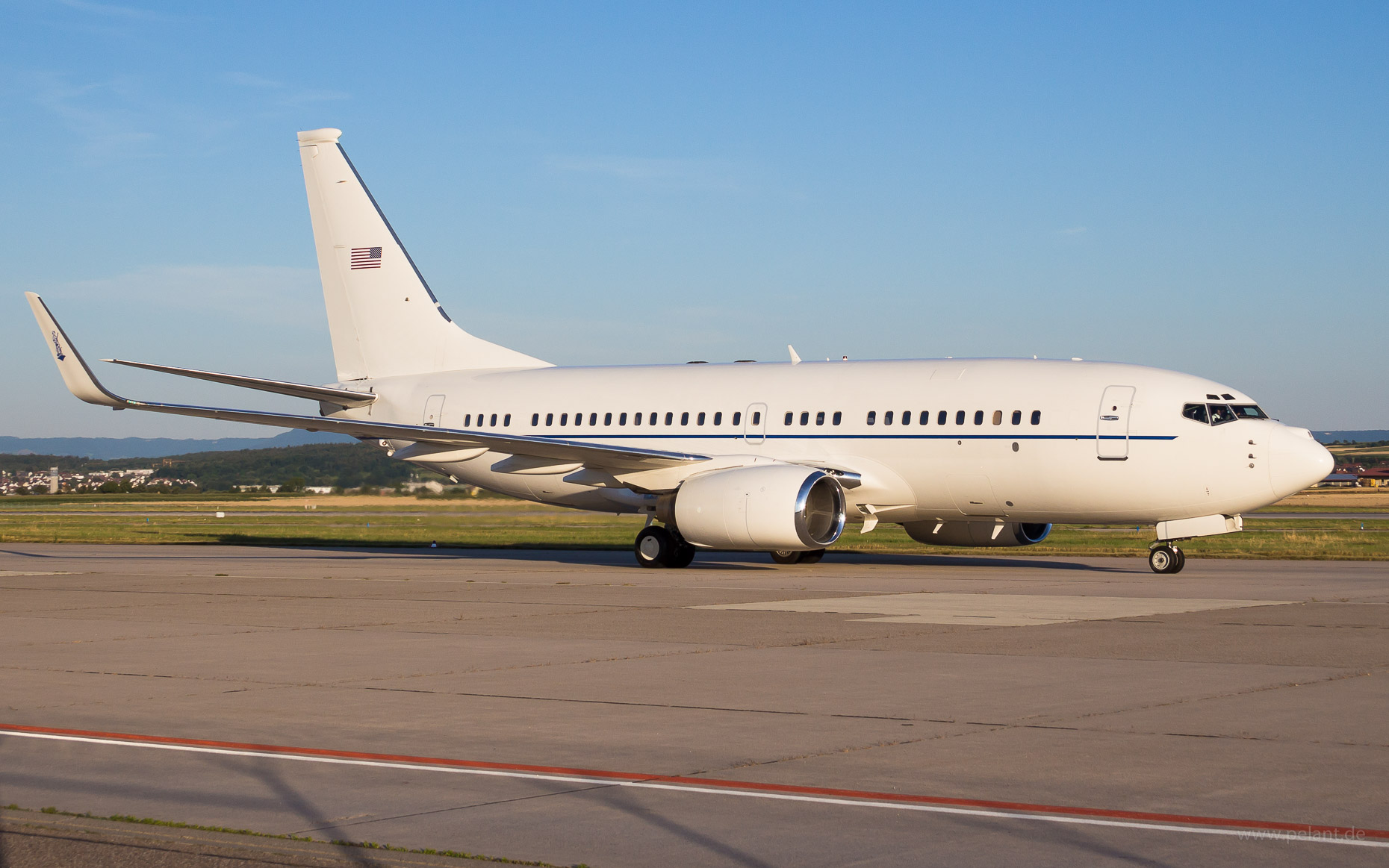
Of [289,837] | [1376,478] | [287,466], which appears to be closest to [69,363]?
[289,837]

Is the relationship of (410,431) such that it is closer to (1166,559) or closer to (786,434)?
(786,434)

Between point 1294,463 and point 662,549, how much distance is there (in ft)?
36.2

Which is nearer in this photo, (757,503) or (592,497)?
(757,503)

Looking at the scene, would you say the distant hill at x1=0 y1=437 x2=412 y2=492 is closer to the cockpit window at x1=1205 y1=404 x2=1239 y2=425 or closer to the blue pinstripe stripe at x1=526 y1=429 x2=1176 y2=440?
the blue pinstripe stripe at x1=526 y1=429 x2=1176 y2=440

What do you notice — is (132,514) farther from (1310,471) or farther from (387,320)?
(1310,471)

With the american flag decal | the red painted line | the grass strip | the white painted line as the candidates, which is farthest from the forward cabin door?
the grass strip

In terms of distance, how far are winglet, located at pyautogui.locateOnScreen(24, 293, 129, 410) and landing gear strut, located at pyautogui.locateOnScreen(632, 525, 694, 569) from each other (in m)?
9.86

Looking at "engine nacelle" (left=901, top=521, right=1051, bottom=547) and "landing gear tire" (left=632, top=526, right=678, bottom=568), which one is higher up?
"engine nacelle" (left=901, top=521, right=1051, bottom=547)

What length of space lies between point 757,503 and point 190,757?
1623 cm

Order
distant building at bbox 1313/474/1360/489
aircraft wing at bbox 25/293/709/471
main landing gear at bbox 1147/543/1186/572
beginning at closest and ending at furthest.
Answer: main landing gear at bbox 1147/543/1186/572
aircraft wing at bbox 25/293/709/471
distant building at bbox 1313/474/1360/489

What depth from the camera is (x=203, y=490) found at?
101812mm

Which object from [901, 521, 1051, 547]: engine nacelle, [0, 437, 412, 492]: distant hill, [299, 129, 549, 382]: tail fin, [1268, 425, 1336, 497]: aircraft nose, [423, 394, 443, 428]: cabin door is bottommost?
[0, 437, 412, 492]: distant hill

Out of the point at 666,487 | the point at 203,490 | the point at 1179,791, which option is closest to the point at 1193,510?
the point at 666,487

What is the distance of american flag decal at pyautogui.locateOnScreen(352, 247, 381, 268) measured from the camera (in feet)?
106
